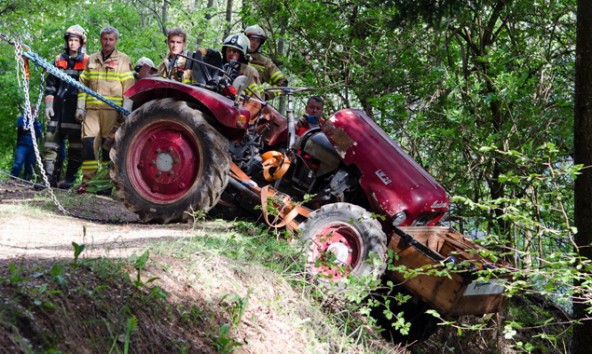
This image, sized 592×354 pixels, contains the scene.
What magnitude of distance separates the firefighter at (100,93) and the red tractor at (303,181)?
2.35 meters

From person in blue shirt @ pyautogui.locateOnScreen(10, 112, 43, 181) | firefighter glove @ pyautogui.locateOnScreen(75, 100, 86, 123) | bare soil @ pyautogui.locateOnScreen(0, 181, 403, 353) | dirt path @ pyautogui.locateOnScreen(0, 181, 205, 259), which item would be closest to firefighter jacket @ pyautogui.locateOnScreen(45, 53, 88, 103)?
firefighter glove @ pyautogui.locateOnScreen(75, 100, 86, 123)

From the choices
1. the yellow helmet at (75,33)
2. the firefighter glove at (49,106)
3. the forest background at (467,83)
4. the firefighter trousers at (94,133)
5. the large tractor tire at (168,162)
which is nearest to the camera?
the large tractor tire at (168,162)

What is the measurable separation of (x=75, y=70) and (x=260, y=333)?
7.10 metres

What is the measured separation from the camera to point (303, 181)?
7340mm

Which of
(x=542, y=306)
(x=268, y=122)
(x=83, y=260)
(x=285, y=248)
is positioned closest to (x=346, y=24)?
(x=268, y=122)

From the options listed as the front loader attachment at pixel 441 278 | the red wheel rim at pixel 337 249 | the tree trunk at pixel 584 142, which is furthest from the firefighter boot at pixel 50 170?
the tree trunk at pixel 584 142

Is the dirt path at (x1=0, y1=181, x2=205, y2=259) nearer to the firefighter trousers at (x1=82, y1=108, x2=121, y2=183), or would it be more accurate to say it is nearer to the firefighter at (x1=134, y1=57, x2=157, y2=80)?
the firefighter trousers at (x1=82, y1=108, x2=121, y2=183)

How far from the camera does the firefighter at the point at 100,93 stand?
399 inches

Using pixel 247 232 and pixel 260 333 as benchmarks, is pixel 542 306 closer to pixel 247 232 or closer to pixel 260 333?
pixel 247 232

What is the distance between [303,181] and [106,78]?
414 centimetres

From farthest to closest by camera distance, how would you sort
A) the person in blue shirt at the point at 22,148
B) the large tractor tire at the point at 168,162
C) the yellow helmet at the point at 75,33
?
the person in blue shirt at the point at 22,148, the yellow helmet at the point at 75,33, the large tractor tire at the point at 168,162

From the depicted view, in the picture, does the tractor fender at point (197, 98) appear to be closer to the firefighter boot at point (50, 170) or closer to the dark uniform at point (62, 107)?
the dark uniform at point (62, 107)

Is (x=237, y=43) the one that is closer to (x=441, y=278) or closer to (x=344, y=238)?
(x=344, y=238)

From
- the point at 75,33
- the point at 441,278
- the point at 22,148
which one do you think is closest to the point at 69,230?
the point at 441,278
